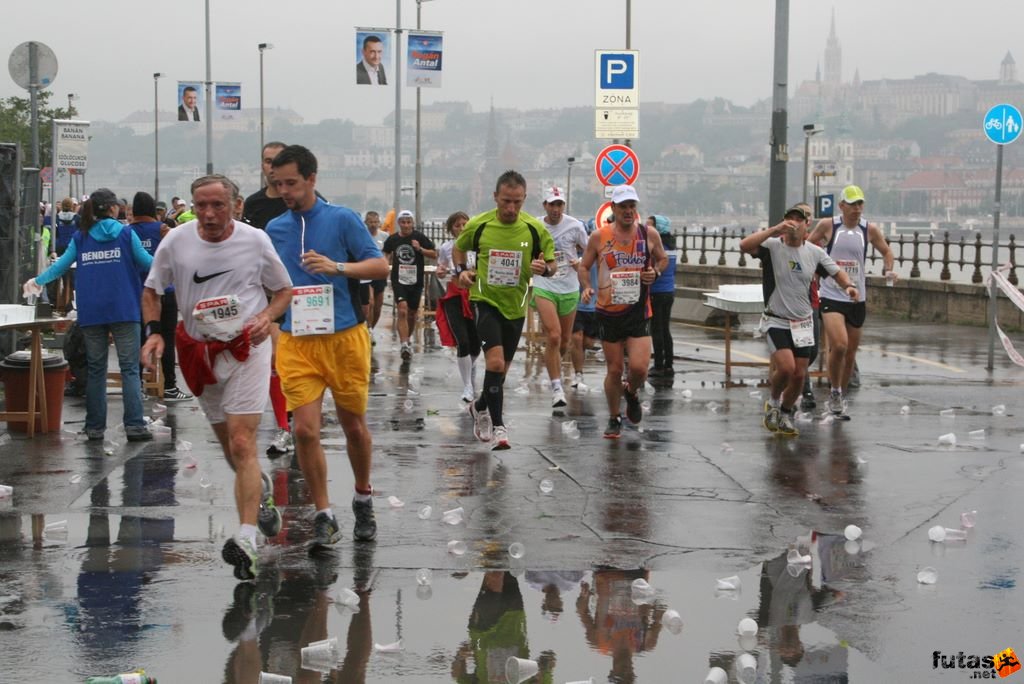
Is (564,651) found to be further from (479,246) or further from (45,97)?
(45,97)

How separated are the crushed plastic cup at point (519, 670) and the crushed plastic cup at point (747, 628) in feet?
2.93

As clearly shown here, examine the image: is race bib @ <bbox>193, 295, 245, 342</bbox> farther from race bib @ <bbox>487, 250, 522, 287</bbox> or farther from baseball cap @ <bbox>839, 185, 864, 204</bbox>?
baseball cap @ <bbox>839, 185, 864, 204</bbox>

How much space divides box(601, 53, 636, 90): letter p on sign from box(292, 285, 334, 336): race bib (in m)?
17.1

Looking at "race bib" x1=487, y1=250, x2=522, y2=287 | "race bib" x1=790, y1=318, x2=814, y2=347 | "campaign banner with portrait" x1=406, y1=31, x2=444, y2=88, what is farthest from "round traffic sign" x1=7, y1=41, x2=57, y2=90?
"campaign banner with portrait" x1=406, y1=31, x2=444, y2=88

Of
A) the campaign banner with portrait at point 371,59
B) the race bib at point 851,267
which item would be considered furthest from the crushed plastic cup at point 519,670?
the campaign banner with portrait at point 371,59

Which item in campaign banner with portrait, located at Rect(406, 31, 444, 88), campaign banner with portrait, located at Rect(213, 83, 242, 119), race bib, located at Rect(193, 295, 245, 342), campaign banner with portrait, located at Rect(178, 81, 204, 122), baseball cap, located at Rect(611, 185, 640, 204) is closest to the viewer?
race bib, located at Rect(193, 295, 245, 342)

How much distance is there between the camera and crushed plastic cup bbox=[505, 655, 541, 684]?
545 cm

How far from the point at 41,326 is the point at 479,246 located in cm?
310

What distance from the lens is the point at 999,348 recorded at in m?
19.9

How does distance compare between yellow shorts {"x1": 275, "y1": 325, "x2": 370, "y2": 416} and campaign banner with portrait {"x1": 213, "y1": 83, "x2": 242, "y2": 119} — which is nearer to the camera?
yellow shorts {"x1": 275, "y1": 325, "x2": 370, "y2": 416}

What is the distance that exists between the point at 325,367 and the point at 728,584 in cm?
222

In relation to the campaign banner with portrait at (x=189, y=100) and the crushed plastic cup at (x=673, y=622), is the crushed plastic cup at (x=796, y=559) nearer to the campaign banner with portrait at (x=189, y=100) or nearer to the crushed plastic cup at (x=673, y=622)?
the crushed plastic cup at (x=673, y=622)

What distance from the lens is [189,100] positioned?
6122 centimetres

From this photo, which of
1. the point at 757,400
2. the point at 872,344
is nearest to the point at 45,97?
the point at 872,344
